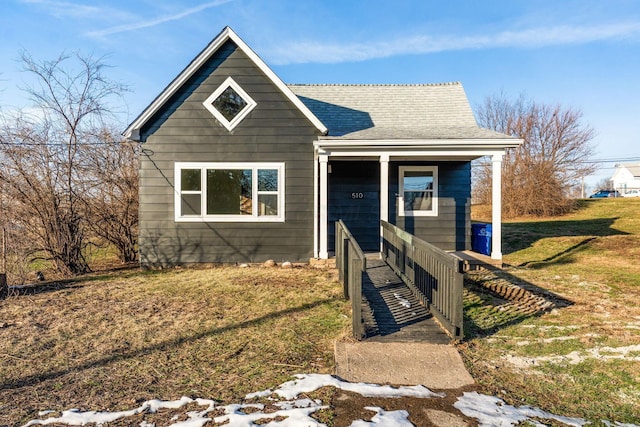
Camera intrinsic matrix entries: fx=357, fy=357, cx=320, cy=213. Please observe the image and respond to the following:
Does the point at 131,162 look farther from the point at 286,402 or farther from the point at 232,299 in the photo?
the point at 286,402

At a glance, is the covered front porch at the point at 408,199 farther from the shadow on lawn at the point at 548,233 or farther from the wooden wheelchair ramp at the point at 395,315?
the wooden wheelchair ramp at the point at 395,315

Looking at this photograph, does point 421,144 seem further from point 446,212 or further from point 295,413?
point 295,413

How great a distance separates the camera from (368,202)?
10.6m

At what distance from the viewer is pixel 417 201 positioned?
1062cm

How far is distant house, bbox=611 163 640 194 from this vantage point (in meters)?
70.6

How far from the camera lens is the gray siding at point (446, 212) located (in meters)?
10.6

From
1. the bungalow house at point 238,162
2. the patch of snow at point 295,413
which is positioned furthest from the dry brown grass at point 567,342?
the bungalow house at point 238,162

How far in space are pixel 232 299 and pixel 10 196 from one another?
582 cm

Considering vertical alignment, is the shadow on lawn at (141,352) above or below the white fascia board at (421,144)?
below

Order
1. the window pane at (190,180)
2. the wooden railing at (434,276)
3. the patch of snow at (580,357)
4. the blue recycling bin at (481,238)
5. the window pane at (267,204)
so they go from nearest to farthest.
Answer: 1. the patch of snow at (580,357)
2. the wooden railing at (434,276)
3. the window pane at (190,180)
4. the window pane at (267,204)
5. the blue recycling bin at (481,238)

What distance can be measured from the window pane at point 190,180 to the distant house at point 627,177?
83107 mm

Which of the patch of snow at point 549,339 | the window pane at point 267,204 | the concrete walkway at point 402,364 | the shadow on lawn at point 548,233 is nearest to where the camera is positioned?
the concrete walkway at point 402,364

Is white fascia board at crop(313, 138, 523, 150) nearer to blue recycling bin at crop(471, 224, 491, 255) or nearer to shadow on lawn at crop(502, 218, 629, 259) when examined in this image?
blue recycling bin at crop(471, 224, 491, 255)

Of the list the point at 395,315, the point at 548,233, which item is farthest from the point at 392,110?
the point at 548,233
